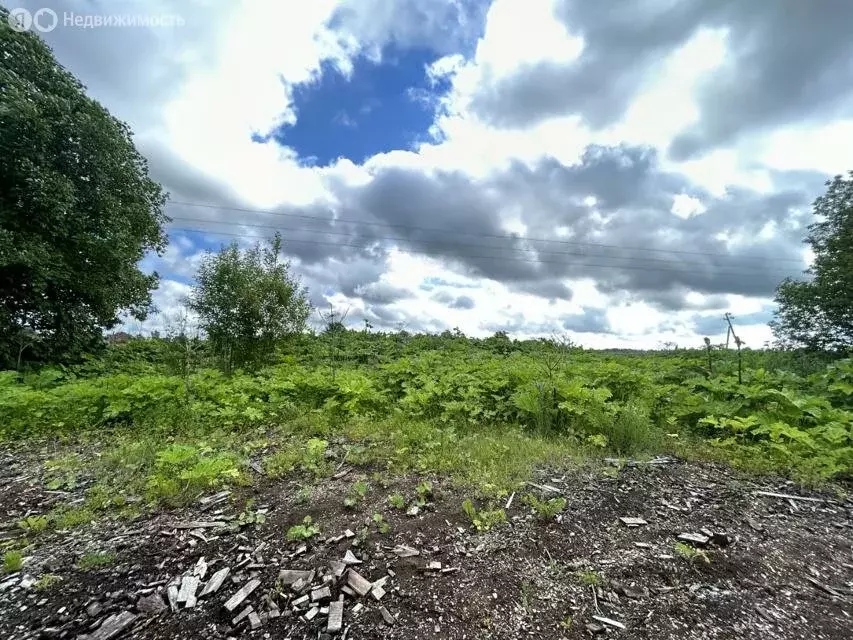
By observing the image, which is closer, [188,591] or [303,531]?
[188,591]

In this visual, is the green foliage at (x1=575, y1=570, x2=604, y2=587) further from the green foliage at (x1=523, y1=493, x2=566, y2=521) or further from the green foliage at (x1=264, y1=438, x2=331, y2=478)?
the green foliage at (x1=264, y1=438, x2=331, y2=478)

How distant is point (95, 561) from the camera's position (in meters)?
2.87

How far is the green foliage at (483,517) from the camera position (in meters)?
3.30

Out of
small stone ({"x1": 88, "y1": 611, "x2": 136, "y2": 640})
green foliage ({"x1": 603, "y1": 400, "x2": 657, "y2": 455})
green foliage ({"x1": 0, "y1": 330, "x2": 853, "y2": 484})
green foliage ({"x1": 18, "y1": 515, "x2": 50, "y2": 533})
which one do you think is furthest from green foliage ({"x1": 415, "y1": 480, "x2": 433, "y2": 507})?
green foliage ({"x1": 18, "y1": 515, "x2": 50, "y2": 533})

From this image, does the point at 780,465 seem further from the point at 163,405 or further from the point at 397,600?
the point at 163,405

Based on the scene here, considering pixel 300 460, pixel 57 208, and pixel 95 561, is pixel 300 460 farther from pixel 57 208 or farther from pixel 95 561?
pixel 57 208

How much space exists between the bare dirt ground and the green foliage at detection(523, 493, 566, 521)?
0.27 ft

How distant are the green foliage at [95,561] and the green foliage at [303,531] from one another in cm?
124

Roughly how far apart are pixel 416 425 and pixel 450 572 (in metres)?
3.00

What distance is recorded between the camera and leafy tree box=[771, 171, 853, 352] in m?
14.8

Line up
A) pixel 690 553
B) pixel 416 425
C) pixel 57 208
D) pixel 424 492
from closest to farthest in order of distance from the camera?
pixel 690 553 < pixel 424 492 < pixel 416 425 < pixel 57 208

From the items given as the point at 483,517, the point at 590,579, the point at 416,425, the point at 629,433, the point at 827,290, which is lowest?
the point at 590,579

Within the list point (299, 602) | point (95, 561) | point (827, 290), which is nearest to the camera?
point (299, 602)

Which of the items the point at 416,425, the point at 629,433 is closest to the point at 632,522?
the point at 629,433
